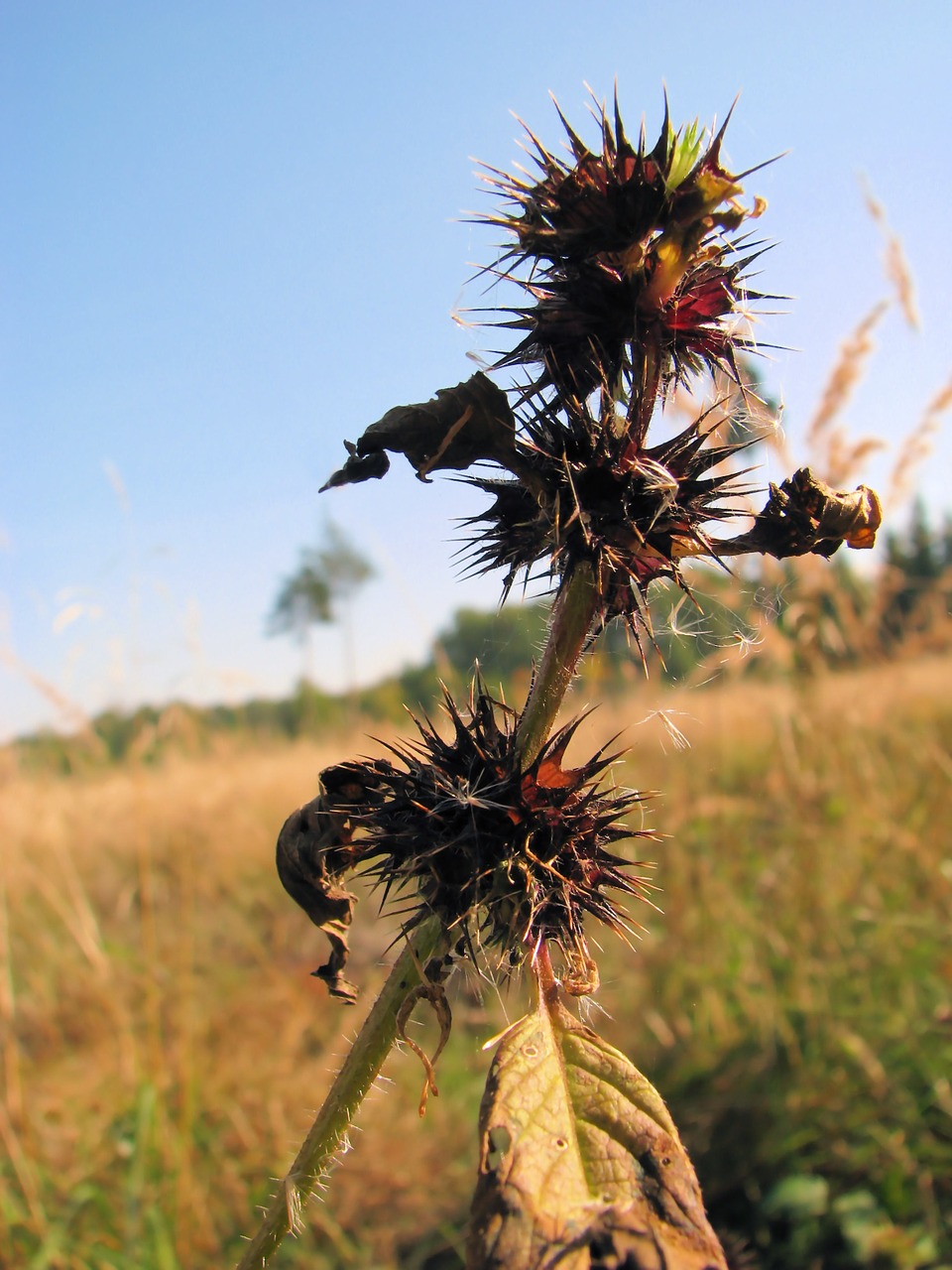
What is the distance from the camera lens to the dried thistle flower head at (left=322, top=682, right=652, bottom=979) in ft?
3.32

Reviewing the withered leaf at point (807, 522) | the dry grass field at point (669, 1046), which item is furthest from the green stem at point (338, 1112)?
the withered leaf at point (807, 522)

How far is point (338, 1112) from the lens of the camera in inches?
36.7

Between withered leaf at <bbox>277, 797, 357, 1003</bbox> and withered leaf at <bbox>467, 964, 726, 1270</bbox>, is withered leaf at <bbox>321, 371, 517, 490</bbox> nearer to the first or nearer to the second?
withered leaf at <bbox>277, 797, 357, 1003</bbox>

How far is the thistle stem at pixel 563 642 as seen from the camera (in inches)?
38.7

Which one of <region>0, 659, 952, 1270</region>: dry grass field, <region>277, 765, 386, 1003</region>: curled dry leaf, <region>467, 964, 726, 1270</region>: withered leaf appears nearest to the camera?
<region>467, 964, 726, 1270</region>: withered leaf

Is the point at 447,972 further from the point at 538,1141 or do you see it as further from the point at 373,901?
the point at 373,901

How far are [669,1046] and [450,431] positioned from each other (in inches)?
124

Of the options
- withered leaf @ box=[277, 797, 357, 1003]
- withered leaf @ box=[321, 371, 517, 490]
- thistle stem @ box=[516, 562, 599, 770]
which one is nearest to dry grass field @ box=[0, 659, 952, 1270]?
withered leaf @ box=[277, 797, 357, 1003]

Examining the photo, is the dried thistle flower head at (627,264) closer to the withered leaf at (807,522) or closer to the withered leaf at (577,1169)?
the withered leaf at (807,522)

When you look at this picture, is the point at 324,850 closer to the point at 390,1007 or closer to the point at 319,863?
the point at 319,863

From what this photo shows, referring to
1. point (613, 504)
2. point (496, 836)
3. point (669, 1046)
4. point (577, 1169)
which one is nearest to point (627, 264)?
point (613, 504)

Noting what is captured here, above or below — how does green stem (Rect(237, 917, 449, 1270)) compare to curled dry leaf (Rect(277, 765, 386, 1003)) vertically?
below

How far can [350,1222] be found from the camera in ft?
10.2

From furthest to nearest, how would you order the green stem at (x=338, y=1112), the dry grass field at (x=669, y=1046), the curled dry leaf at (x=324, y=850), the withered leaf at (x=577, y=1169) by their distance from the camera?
the dry grass field at (x=669, y=1046)
the curled dry leaf at (x=324, y=850)
the green stem at (x=338, y=1112)
the withered leaf at (x=577, y=1169)
